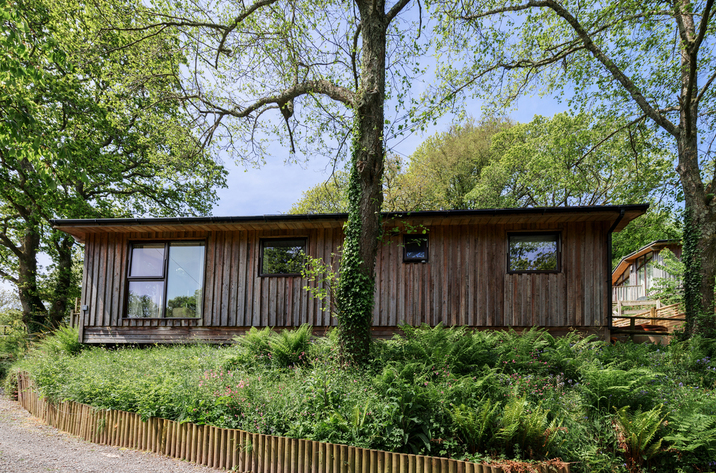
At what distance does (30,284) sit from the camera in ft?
55.4

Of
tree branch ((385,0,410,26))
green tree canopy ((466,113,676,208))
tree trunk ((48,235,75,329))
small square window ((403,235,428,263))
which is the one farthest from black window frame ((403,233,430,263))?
tree trunk ((48,235,75,329))

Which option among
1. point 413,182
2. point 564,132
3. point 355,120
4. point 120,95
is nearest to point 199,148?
point 120,95

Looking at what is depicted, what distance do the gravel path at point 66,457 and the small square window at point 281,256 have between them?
5532 millimetres

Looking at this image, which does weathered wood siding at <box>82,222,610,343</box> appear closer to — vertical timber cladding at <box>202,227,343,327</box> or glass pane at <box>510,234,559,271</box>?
vertical timber cladding at <box>202,227,343,327</box>

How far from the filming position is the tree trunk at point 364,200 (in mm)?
6766

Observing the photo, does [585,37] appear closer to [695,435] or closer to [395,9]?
[395,9]

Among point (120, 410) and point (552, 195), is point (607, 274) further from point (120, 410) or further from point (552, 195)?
point (552, 195)

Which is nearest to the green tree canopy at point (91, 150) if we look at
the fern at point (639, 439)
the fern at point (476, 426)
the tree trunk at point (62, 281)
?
the tree trunk at point (62, 281)

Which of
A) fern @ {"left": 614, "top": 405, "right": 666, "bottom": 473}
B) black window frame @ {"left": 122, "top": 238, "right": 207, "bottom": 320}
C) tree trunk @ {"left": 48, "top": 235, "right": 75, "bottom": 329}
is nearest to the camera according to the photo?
fern @ {"left": 614, "top": 405, "right": 666, "bottom": 473}

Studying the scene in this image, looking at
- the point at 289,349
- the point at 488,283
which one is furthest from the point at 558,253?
the point at 289,349

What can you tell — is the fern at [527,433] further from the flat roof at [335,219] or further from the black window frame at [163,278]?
the black window frame at [163,278]

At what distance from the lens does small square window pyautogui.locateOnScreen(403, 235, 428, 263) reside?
34.5ft

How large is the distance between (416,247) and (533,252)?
301 centimetres

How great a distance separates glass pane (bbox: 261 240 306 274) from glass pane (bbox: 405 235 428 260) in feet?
9.38
